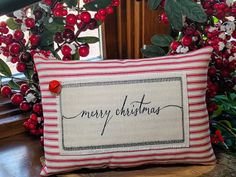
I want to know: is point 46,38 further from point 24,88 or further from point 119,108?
point 119,108

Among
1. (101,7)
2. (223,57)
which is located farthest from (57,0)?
(223,57)

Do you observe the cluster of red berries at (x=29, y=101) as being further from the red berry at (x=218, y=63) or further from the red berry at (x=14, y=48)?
the red berry at (x=218, y=63)

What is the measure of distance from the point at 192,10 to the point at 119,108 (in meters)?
0.30

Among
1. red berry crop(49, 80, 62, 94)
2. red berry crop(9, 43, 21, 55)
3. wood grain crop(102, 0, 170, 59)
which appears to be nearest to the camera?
red berry crop(49, 80, 62, 94)

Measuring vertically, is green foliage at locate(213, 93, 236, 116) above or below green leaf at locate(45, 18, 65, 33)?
below

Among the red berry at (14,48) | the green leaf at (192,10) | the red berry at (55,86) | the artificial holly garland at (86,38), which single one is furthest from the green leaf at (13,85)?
the green leaf at (192,10)

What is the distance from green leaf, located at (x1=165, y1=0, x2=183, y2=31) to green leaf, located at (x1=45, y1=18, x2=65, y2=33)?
0.87 ft

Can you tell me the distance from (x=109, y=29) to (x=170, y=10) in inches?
14.2

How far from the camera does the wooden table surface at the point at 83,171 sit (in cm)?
77

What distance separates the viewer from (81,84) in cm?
72

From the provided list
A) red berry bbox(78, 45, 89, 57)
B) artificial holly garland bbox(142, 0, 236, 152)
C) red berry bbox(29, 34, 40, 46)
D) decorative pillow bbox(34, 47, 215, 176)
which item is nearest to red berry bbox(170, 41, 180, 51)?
artificial holly garland bbox(142, 0, 236, 152)

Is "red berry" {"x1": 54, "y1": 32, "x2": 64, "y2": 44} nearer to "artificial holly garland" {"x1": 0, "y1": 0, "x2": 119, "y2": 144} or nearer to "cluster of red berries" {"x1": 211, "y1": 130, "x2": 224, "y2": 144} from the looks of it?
"artificial holly garland" {"x1": 0, "y1": 0, "x2": 119, "y2": 144}

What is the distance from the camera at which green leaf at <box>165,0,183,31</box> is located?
2.65 ft

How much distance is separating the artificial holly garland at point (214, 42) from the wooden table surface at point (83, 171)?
0.09 metres
